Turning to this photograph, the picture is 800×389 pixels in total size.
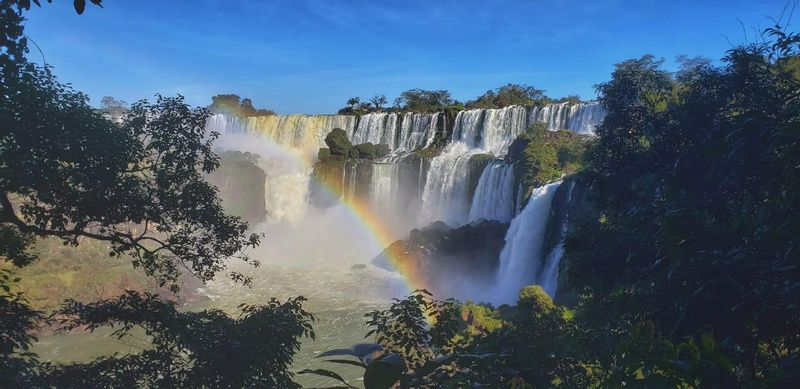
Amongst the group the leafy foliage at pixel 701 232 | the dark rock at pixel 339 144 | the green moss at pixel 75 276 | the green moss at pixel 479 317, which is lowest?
the green moss at pixel 75 276

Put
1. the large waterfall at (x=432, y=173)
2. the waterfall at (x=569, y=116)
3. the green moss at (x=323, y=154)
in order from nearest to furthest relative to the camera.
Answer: the large waterfall at (x=432, y=173)
the waterfall at (x=569, y=116)
the green moss at (x=323, y=154)

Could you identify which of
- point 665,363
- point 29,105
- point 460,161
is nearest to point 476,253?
point 460,161

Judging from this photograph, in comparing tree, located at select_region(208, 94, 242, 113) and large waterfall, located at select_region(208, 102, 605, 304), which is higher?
tree, located at select_region(208, 94, 242, 113)

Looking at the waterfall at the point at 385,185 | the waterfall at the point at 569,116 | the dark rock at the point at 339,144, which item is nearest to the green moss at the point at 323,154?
the dark rock at the point at 339,144

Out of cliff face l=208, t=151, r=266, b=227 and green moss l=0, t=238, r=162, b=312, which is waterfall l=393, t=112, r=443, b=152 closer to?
cliff face l=208, t=151, r=266, b=227

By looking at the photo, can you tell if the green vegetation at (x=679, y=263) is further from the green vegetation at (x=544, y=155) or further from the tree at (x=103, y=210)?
the green vegetation at (x=544, y=155)

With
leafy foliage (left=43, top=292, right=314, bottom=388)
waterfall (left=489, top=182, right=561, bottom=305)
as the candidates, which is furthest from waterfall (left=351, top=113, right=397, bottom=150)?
leafy foliage (left=43, top=292, right=314, bottom=388)
